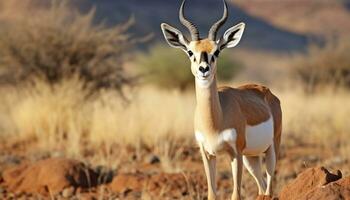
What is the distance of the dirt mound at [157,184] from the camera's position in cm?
826

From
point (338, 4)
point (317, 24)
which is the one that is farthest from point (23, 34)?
point (338, 4)

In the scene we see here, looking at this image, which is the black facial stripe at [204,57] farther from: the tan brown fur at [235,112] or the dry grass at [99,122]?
the dry grass at [99,122]

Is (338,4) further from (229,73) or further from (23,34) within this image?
(23,34)

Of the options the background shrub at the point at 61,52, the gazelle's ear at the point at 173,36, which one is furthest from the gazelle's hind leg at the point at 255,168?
the background shrub at the point at 61,52

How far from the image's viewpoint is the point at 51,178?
28.2 feet

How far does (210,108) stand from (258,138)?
0.69 metres

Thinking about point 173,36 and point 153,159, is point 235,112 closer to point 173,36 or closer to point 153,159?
point 173,36

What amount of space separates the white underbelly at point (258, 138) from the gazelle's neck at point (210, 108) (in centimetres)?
44

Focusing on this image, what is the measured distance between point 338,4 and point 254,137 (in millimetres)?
95445

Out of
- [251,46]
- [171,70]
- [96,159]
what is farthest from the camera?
[251,46]

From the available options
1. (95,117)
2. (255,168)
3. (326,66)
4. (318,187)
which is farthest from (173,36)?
(326,66)

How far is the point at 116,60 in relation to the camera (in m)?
14.8

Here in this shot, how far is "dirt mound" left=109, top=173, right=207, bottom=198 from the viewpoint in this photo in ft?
27.1

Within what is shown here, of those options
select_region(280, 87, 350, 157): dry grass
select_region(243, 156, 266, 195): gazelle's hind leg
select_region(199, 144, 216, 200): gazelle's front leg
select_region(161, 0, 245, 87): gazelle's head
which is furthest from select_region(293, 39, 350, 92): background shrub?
select_region(199, 144, 216, 200): gazelle's front leg
